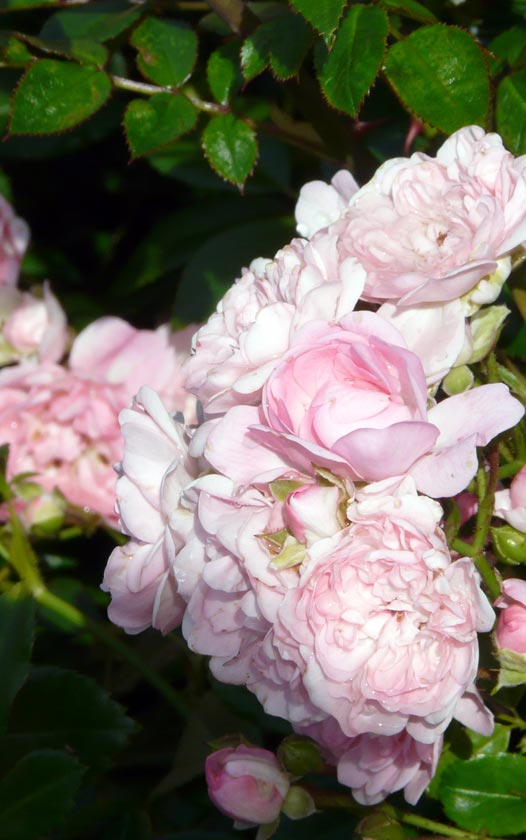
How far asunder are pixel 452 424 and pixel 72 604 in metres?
0.68

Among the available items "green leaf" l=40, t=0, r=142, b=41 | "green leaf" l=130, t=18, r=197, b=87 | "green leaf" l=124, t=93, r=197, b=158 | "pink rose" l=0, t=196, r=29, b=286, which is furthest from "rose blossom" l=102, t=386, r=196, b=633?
"pink rose" l=0, t=196, r=29, b=286

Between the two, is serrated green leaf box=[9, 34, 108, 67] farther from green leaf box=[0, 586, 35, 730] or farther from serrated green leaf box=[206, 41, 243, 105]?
green leaf box=[0, 586, 35, 730]

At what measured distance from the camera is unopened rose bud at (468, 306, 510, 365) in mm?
716

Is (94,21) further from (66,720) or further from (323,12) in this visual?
(66,720)

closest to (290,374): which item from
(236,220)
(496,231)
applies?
(496,231)

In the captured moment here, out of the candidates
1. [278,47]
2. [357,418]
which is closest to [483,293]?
[357,418]

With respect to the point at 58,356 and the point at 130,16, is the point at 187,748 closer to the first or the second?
the point at 58,356

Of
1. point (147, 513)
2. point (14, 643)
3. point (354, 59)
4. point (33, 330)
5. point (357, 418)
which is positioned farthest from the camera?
point (33, 330)

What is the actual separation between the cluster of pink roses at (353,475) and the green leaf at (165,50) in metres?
0.38

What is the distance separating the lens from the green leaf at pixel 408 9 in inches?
35.3

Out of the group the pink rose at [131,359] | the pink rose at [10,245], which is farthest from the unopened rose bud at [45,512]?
the pink rose at [10,245]

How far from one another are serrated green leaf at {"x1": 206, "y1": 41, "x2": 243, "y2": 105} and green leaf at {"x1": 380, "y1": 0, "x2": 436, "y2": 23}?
0.18m

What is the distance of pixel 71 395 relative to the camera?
1.21m

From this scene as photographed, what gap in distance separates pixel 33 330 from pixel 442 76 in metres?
0.60
